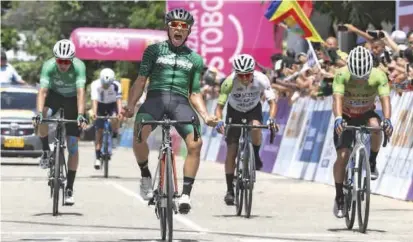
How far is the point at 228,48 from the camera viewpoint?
3206 centimetres

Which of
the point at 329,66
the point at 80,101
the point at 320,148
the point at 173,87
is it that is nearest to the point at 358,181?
the point at 173,87

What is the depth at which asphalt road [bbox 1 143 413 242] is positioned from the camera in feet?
40.8

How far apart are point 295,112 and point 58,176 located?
10300 millimetres

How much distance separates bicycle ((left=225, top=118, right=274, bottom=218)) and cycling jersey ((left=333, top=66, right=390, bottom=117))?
69.2 inches

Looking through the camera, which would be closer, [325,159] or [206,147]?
[325,159]

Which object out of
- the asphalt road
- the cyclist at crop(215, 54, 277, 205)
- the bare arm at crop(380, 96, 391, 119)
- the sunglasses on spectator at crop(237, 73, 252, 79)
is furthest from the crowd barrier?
the bare arm at crop(380, 96, 391, 119)

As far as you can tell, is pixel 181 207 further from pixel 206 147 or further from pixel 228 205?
pixel 206 147

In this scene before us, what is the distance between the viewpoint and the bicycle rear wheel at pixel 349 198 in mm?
13184

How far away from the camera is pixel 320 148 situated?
2216cm

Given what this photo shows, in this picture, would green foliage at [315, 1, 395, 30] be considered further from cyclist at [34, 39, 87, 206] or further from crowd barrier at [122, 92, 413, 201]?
cyclist at [34, 39, 87, 206]

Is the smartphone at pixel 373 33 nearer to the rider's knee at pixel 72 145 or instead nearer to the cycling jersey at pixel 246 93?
the cycling jersey at pixel 246 93

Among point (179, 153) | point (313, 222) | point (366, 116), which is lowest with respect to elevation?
point (179, 153)

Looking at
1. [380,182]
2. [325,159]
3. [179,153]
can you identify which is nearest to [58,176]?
[380,182]

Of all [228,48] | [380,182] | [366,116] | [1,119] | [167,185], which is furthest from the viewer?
[228,48]
